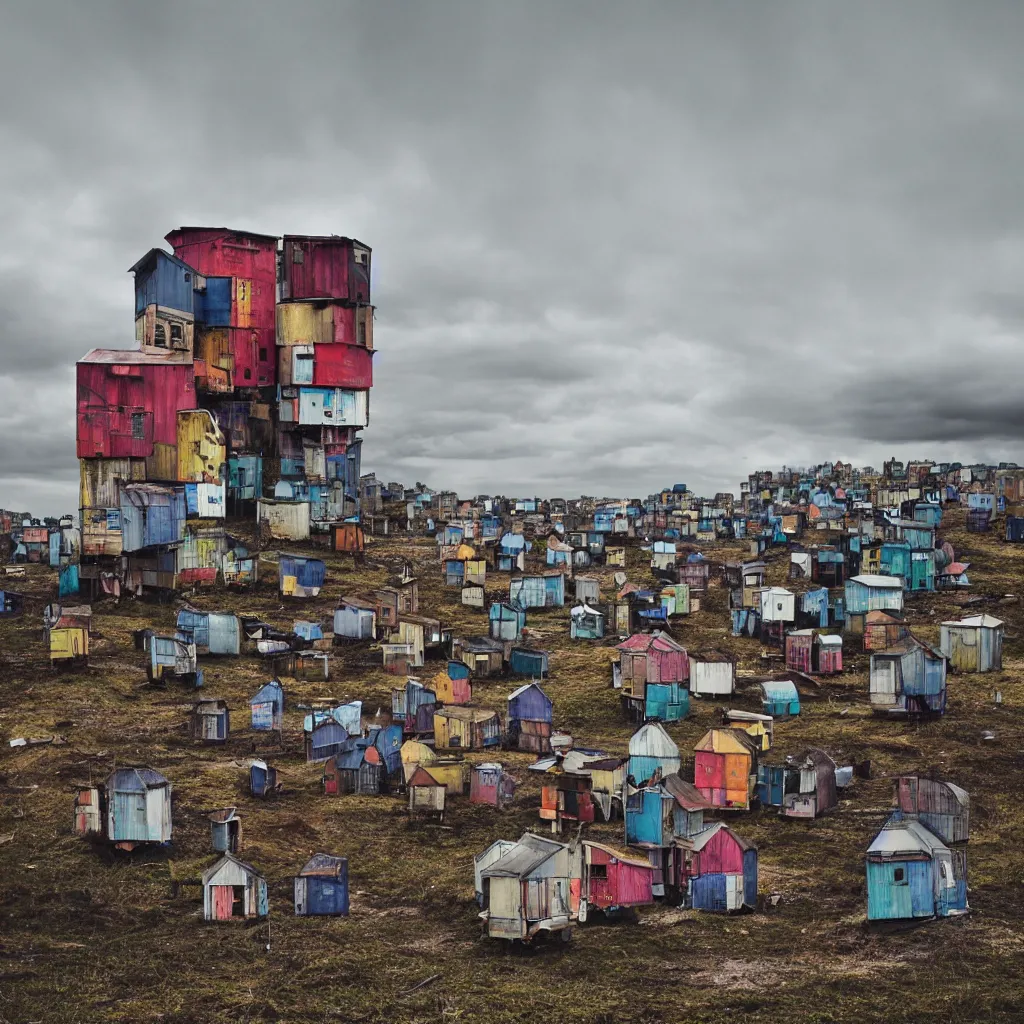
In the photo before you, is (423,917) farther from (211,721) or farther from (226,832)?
(211,721)

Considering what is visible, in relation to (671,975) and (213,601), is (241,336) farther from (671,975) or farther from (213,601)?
(671,975)

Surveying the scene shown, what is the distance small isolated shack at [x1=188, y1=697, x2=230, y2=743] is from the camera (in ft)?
111

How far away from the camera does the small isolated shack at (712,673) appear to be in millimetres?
41375

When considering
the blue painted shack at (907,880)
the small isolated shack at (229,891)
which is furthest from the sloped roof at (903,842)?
the small isolated shack at (229,891)

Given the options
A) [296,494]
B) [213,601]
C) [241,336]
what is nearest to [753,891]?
[213,601]

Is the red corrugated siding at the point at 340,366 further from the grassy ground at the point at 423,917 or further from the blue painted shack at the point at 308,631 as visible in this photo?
the grassy ground at the point at 423,917

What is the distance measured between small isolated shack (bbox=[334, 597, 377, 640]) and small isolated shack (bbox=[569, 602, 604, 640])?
993cm

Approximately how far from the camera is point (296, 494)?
76500 mm

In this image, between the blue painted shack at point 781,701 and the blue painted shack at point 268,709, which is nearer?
the blue painted shack at point 268,709

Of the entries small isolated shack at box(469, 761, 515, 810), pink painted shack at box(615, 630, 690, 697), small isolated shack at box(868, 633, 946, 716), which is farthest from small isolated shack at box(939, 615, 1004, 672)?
small isolated shack at box(469, 761, 515, 810)

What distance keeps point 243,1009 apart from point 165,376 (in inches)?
2057

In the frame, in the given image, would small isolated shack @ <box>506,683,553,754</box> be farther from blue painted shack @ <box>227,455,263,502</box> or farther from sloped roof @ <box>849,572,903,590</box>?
blue painted shack @ <box>227,455,263,502</box>

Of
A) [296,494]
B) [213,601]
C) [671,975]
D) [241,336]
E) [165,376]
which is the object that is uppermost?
[241,336]

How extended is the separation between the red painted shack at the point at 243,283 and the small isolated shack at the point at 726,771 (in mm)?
58567
